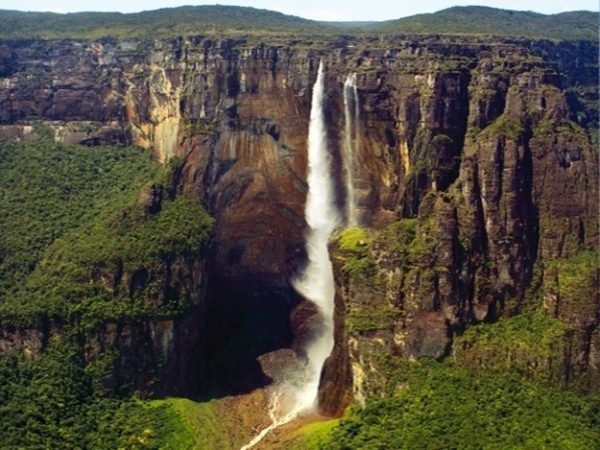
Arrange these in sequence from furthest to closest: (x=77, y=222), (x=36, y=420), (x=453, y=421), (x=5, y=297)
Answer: (x=77, y=222)
(x=5, y=297)
(x=36, y=420)
(x=453, y=421)

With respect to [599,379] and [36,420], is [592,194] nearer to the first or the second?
[599,379]

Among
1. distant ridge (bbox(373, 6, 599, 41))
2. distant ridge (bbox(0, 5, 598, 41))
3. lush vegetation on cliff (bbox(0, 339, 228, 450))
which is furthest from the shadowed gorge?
distant ridge (bbox(373, 6, 599, 41))

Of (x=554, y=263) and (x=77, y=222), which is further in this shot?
(x=77, y=222)

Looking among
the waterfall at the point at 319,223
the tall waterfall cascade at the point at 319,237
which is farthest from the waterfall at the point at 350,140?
the waterfall at the point at 319,223

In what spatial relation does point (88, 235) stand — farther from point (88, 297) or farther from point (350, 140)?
point (350, 140)

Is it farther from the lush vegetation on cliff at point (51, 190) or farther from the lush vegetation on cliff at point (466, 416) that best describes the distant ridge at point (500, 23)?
the lush vegetation on cliff at point (466, 416)

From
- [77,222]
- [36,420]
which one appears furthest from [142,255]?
[36,420]

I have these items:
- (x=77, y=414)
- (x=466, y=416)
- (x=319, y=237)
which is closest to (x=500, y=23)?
(x=319, y=237)
